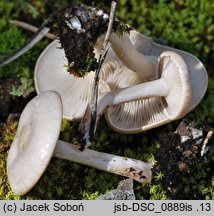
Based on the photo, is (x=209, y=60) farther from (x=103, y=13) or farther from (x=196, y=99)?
(x=103, y=13)

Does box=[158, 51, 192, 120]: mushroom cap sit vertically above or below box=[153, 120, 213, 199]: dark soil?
above

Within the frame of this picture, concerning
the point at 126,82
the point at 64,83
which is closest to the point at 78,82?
the point at 64,83

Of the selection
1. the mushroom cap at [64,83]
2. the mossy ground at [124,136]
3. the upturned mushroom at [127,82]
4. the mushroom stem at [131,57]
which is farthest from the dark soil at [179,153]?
the mushroom cap at [64,83]

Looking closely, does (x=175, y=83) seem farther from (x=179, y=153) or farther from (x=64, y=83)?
(x=64, y=83)

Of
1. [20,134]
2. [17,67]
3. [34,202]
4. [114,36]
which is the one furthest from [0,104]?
[114,36]

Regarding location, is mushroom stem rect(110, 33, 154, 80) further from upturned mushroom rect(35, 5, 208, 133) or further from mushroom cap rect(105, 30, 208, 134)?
mushroom cap rect(105, 30, 208, 134)

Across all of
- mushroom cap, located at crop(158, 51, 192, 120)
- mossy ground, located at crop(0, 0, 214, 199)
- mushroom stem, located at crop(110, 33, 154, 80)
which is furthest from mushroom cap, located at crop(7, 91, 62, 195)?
mushroom cap, located at crop(158, 51, 192, 120)

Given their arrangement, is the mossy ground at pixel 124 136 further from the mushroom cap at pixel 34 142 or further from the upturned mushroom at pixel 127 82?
the mushroom cap at pixel 34 142
